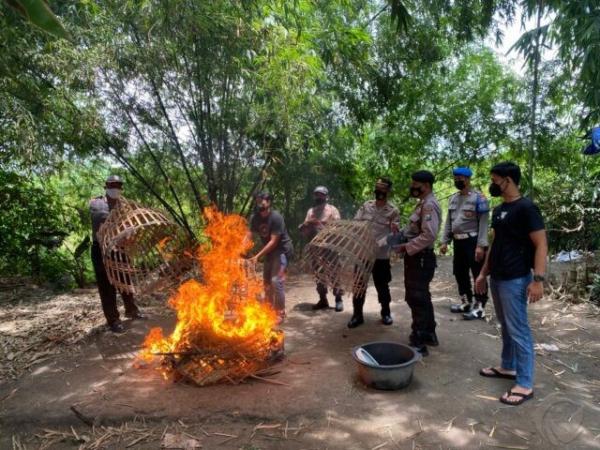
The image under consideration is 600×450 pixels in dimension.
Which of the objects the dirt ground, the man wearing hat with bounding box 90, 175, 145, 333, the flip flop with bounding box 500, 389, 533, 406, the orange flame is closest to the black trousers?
the dirt ground

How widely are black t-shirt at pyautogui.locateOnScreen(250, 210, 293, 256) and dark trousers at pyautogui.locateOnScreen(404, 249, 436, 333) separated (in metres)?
1.56

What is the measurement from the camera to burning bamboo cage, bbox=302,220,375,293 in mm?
3969

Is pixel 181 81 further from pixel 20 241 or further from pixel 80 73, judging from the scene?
pixel 20 241

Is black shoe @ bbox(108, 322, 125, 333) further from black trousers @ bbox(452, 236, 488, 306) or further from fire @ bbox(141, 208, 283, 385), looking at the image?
black trousers @ bbox(452, 236, 488, 306)

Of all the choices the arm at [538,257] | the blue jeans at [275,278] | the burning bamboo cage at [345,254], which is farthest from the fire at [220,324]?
the arm at [538,257]

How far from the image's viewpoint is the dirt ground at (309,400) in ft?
9.44

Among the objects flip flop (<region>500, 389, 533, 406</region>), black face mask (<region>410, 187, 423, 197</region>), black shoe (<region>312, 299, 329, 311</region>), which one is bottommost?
flip flop (<region>500, 389, 533, 406</region>)

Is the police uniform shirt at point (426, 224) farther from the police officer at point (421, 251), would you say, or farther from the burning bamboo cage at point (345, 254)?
the burning bamboo cage at point (345, 254)

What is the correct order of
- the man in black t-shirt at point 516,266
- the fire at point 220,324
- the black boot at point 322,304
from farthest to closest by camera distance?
the black boot at point 322,304
the fire at point 220,324
the man in black t-shirt at point 516,266

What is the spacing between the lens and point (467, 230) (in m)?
4.85

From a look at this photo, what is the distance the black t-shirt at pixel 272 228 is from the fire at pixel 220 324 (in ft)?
0.91

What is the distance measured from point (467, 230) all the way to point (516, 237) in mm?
1740

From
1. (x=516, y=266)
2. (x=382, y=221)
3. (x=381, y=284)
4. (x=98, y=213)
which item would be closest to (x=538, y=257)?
(x=516, y=266)

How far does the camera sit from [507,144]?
8469mm
